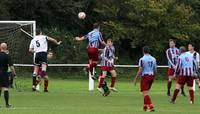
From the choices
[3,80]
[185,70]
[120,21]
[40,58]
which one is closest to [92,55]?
[40,58]

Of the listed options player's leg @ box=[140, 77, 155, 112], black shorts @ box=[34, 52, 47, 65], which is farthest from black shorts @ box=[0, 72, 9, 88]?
black shorts @ box=[34, 52, 47, 65]

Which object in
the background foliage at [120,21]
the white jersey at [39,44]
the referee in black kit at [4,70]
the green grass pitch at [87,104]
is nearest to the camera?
the green grass pitch at [87,104]

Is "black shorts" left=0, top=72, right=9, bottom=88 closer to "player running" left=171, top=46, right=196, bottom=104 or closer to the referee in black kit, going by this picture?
the referee in black kit

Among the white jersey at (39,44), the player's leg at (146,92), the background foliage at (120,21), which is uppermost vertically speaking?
the background foliage at (120,21)

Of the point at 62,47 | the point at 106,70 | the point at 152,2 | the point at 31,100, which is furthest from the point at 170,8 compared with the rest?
the point at 31,100

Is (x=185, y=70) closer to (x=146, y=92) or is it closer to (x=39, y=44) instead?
(x=146, y=92)

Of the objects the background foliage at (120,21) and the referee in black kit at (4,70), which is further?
the background foliage at (120,21)

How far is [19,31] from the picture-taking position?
34375 mm

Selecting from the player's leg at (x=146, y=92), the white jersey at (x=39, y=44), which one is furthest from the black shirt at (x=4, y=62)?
the white jersey at (x=39, y=44)

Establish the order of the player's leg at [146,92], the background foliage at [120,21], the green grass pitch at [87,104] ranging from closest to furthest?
the green grass pitch at [87,104] < the player's leg at [146,92] < the background foliage at [120,21]

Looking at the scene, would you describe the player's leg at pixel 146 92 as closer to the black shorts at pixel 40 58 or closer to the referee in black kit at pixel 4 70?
the referee in black kit at pixel 4 70

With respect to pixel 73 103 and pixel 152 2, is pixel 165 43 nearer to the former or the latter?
pixel 152 2

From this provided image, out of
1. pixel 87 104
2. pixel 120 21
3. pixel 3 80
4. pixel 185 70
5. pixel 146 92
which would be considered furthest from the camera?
pixel 120 21

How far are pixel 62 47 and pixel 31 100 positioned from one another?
28.3 meters
